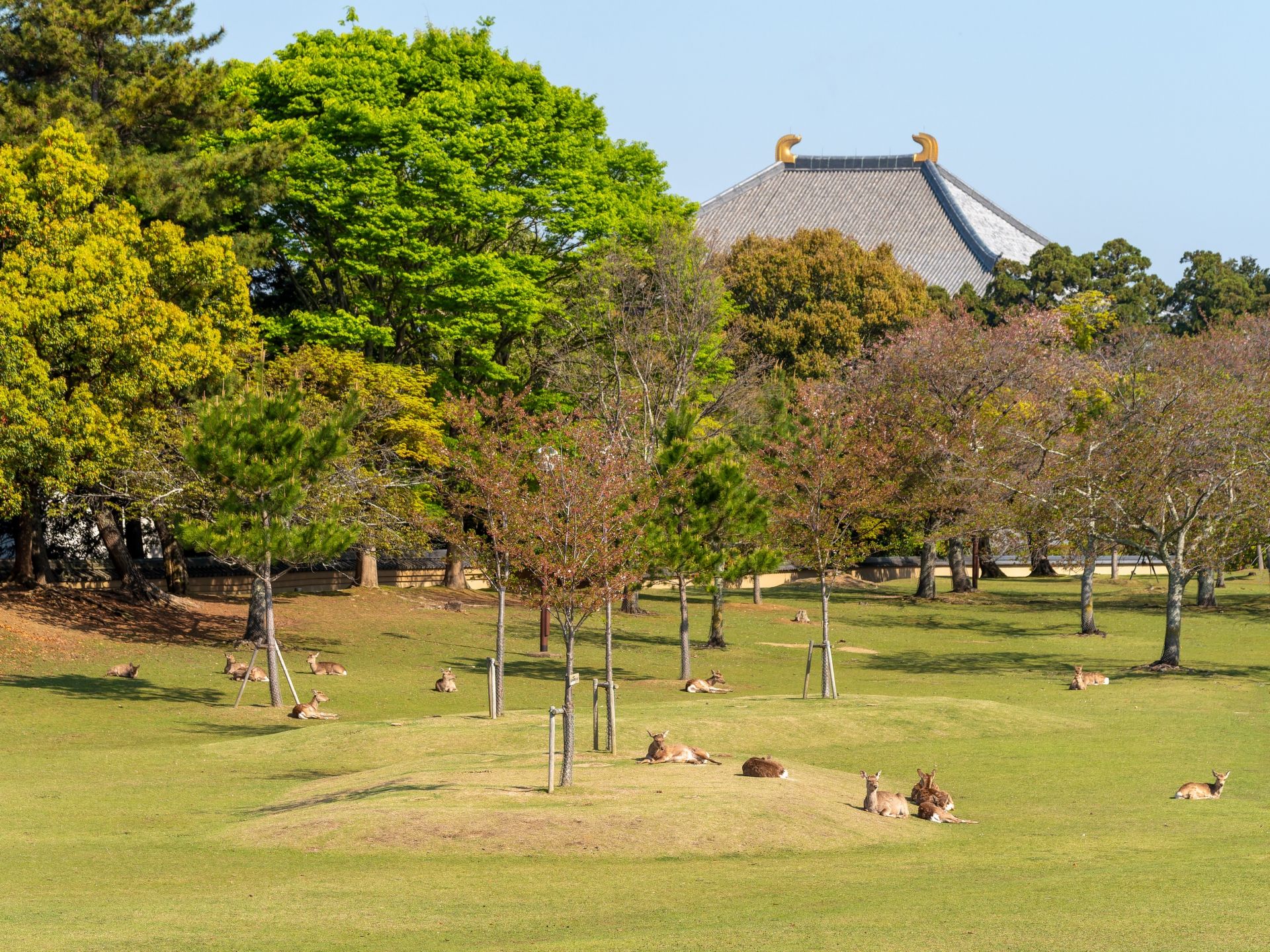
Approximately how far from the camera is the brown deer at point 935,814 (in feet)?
62.2

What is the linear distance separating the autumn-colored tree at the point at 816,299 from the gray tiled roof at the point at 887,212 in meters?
57.0

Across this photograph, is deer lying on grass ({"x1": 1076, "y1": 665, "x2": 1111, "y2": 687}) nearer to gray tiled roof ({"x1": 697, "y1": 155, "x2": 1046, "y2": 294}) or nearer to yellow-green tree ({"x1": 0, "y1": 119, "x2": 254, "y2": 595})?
yellow-green tree ({"x1": 0, "y1": 119, "x2": 254, "y2": 595})

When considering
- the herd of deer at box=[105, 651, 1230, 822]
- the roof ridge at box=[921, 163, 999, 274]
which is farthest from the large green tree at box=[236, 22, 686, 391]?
the roof ridge at box=[921, 163, 999, 274]

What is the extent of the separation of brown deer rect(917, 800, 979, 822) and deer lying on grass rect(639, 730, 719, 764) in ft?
14.0

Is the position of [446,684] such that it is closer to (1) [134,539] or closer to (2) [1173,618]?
(2) [1173,618]

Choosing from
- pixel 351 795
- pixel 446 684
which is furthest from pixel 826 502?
pixel 351 795

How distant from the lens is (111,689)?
115ft

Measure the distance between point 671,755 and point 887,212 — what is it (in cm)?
13943

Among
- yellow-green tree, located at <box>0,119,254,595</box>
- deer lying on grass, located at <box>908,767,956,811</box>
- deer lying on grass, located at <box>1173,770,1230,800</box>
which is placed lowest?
deer lying on grass, located at <box>1173,770,1230,800</box>

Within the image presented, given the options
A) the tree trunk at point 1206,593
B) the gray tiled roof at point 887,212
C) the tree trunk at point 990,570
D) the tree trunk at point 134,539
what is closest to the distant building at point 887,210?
the gray tiled roof at point 887,212

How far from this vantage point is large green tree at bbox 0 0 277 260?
44.2m

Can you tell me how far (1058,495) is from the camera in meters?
45.8

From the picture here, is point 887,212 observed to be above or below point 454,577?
above

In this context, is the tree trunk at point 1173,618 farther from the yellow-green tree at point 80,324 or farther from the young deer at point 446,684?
the yellow-green tree at point 80,324
